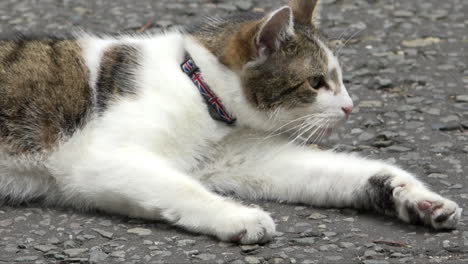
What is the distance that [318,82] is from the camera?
4504 millimetres

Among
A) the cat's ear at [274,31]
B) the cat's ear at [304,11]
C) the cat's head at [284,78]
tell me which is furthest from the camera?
the cat's ear at [304,11]

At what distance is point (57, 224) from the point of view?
420cm

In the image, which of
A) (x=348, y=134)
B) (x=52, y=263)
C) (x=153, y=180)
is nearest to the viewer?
(x=52, y=263)

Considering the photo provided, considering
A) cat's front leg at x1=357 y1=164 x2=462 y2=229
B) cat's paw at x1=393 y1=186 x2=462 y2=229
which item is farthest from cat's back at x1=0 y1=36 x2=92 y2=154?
cat's paw at x1=393 y1=186 x2=462 y2=229


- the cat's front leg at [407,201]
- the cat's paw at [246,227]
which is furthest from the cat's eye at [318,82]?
Result: the cat's paw at [246,227]

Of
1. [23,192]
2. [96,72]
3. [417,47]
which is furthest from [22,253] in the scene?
[417,47]

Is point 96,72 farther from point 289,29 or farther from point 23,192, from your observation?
point 289,29

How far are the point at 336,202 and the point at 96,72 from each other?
134 centimetres

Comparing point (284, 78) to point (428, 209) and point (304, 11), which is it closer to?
point (304, 11)

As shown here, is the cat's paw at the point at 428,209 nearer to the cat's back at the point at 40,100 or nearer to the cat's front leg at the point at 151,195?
the cat's front leg at the point at 151,195

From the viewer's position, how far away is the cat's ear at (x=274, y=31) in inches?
171

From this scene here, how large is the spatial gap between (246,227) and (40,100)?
1265mm

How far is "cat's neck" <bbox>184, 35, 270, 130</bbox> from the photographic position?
4.50 m

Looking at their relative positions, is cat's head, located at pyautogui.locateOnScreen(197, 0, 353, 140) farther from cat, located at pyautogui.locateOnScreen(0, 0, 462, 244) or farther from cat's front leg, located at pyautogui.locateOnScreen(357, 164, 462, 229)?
cat's front leg, located at pyautogui.locateOnScreen(357, 164, 462, 229)
